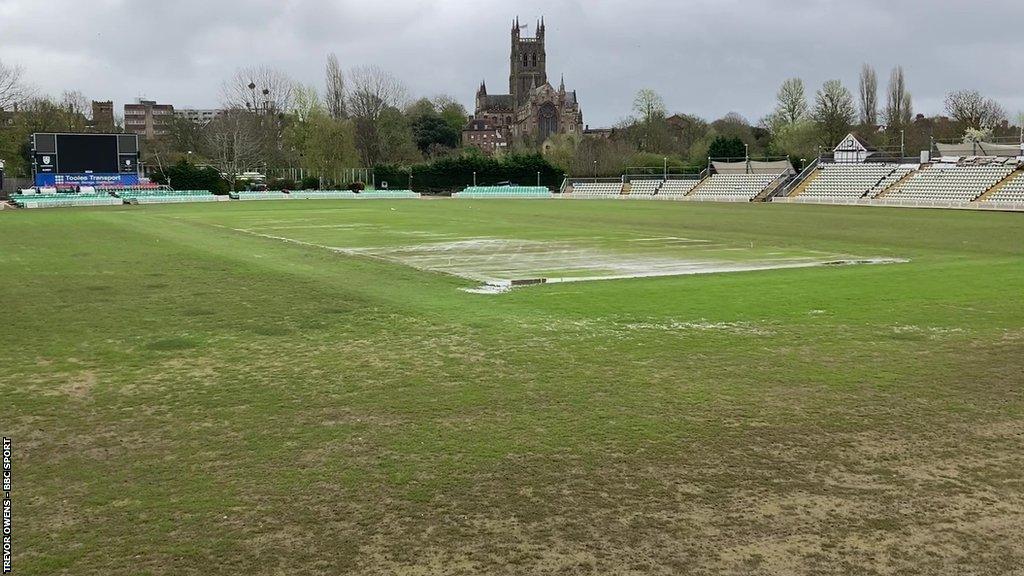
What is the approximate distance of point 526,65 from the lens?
198 m

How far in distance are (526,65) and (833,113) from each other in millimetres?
108972

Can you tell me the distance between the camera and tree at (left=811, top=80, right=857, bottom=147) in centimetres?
9800

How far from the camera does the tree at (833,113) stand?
98000 mm

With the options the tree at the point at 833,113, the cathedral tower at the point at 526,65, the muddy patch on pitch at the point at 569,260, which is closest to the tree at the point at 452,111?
the cathedral tower at the point at 526,65

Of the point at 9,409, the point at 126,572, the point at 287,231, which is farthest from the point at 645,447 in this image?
the point at 287,231

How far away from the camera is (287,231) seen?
1284 inches

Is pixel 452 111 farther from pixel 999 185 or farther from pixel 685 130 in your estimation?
pixel 999 185

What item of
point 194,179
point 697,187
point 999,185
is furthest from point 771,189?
point 194,179

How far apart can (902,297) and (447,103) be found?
177188 mm

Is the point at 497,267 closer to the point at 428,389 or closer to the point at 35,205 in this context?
the point at 428,389

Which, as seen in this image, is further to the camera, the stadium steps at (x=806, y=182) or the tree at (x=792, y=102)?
the tree at (x=792, y=102)

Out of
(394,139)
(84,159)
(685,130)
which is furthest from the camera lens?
(685,130)

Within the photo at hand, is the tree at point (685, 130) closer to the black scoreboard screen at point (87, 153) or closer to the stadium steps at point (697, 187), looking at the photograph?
the stadium steps at point (697, 187)

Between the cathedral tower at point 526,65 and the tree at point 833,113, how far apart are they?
100 meters
